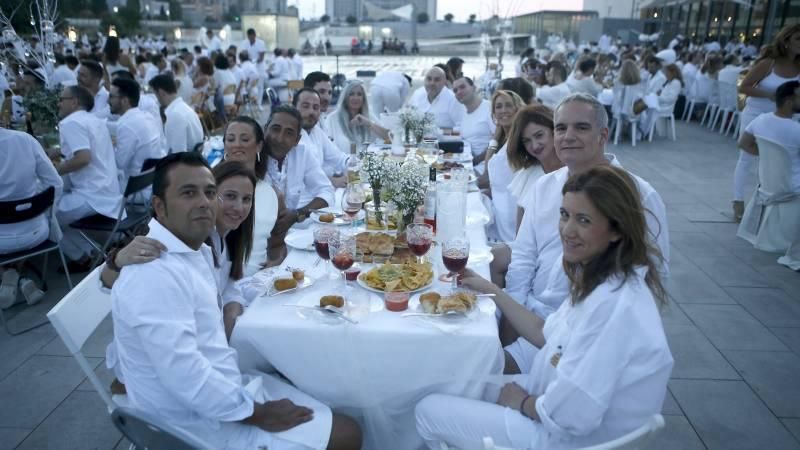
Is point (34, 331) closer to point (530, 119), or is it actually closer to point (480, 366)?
point (480, 366)

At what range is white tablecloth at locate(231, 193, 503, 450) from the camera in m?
1.73

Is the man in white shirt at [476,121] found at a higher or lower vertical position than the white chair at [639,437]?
higher

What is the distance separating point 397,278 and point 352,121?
12.1ft

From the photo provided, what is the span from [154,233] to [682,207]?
5.61 meters

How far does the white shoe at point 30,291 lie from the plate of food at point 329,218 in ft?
7.26

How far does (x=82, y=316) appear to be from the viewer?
1848 mm

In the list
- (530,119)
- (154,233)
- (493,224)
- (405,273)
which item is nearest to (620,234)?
(405,273)

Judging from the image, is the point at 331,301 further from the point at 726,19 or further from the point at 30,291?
the point at 726,19

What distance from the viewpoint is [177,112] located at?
5.29m

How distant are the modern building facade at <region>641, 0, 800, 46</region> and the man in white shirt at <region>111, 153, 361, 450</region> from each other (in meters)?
16.9

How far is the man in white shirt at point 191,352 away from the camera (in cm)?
145

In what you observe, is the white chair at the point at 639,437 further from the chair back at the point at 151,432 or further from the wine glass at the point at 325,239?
the wine glass at the point at 325,239

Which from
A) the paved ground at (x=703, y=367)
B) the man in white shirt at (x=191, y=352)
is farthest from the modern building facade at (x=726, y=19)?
the man in white shirt at (x=191, y=352)

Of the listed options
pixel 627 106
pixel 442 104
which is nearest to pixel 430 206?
pixel 442 104
